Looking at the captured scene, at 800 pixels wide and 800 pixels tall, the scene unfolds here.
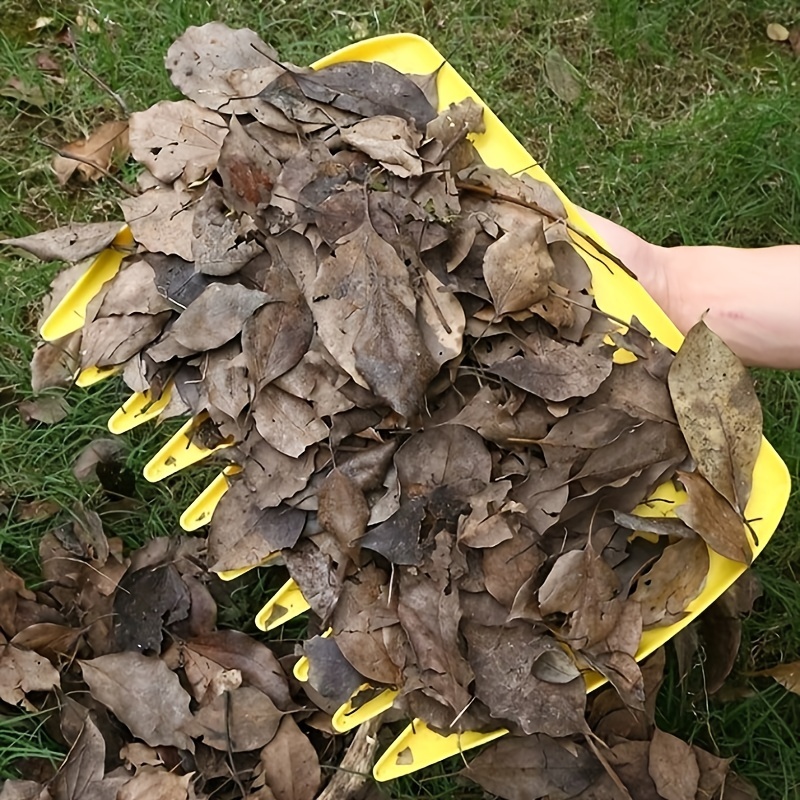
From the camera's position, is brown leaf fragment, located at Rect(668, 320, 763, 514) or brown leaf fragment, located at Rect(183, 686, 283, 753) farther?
brown leaf fragment, located at Rect(183, 686, 283, 753)

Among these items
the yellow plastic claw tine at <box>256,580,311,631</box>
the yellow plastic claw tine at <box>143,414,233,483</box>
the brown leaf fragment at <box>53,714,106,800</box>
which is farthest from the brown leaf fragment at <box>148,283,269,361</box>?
the brown leaf fragment at <box>53,714,106,800</box>

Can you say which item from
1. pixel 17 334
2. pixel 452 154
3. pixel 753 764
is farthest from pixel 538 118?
pixel 753 764

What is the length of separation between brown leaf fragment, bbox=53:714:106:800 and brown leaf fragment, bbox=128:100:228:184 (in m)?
0.89

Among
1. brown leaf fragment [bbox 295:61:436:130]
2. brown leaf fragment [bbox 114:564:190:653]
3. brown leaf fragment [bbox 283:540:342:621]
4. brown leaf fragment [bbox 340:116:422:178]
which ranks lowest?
brown leaf fragment [bbox 114:564:190:653]

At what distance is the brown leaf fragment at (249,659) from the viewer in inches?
55.6

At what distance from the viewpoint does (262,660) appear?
1.43 m

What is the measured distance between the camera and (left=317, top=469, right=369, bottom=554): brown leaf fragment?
1.07 metres

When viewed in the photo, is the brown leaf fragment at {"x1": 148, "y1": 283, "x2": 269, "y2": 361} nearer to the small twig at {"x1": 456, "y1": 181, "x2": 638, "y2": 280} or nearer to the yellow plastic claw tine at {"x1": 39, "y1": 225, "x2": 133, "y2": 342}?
the yellow plastic claw tine at {"x1": 39, "y1": 225, "x2": 133, "y2": 342}

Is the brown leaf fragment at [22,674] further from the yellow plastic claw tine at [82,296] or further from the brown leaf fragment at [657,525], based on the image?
the brown leaf fragment at [657,525]

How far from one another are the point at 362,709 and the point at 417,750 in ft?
0.30

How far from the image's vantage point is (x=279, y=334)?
108 centimetres

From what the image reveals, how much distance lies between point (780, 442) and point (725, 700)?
0.49 meters

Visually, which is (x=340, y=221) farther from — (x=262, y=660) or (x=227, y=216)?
(x=262, y=660)

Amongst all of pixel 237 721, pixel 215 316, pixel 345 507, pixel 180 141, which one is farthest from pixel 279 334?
pixel 237 721
